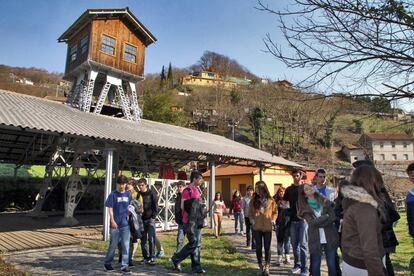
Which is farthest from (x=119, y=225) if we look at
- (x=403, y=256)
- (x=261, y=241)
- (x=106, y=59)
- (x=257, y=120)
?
(x=257, y=120)

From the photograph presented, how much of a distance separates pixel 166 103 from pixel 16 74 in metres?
52.4

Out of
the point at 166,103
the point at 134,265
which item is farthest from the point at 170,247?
the point at 166,103

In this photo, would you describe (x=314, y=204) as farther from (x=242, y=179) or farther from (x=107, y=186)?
(x=242, y=179)

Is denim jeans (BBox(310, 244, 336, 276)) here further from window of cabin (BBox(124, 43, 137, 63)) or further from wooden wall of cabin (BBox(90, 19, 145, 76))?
window of cabin (BBox(124, 43, 137, 63))

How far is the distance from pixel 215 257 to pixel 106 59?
14616mm

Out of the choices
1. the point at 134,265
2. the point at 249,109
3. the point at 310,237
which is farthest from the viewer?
the point at 249,109

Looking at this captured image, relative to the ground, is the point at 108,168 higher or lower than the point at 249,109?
lower

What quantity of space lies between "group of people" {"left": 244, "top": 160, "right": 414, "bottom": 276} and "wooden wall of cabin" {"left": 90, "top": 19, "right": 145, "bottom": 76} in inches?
557

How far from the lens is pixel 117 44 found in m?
20.4

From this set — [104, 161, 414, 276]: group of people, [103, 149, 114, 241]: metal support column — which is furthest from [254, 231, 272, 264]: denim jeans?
[103, 149, 114, 241]: metal support column

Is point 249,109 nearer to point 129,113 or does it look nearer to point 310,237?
point 129,113

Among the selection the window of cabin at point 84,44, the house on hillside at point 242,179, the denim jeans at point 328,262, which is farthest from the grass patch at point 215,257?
the house on hillside at point 242,179

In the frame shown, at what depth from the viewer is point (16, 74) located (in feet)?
249

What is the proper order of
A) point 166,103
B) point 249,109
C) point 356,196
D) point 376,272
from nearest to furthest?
point 376,272
point 356,196
point 166,103
point 249,109
